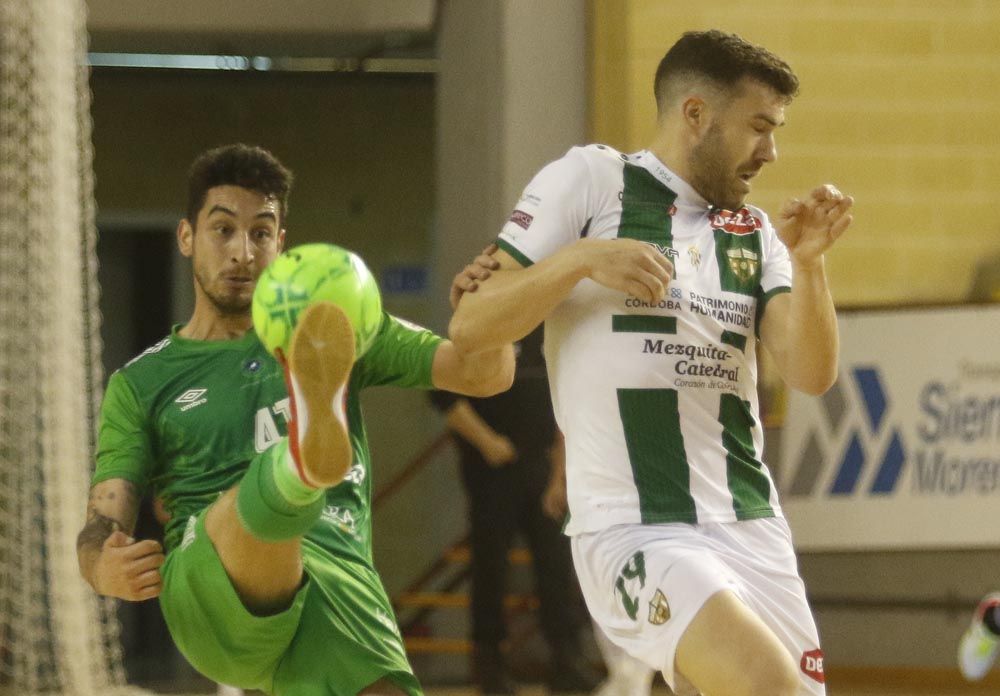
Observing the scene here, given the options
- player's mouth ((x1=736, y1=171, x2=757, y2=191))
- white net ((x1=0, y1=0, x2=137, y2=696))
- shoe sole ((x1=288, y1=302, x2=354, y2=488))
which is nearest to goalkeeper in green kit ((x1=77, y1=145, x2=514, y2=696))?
shoe sole ((x1=288, y1=302, x2=354, y2=488))

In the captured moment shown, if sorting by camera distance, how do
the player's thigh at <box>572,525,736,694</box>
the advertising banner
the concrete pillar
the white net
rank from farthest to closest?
the concrete pillar, the advertising banner, the white net, the player's thigh at <box>572,525,736,694</box>

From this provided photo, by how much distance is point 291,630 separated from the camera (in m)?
2.76

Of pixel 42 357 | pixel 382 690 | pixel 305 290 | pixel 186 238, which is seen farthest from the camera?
pixel 42 357

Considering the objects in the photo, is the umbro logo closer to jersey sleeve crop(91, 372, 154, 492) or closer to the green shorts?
jersey sleeve crop(91, 372, 154, 492)

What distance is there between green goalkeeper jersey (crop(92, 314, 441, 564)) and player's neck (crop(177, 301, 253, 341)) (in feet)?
0.11

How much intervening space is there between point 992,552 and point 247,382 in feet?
15.5

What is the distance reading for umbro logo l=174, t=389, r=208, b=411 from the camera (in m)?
2.97

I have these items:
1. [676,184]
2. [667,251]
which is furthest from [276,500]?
[676,184]

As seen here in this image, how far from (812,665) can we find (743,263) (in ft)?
2.65

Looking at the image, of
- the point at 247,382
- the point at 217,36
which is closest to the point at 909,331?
the point at 247,382

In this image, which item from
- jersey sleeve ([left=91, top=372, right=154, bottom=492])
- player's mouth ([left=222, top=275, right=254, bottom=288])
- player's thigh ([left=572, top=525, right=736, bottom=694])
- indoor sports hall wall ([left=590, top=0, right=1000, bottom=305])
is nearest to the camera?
player's thigh ([left=572, top=525, right=736, bottom=694])

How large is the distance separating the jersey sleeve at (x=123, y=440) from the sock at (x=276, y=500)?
16.0 inches

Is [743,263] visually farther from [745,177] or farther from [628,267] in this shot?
[628,267]

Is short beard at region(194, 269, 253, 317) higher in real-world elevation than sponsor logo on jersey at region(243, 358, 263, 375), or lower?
higher
